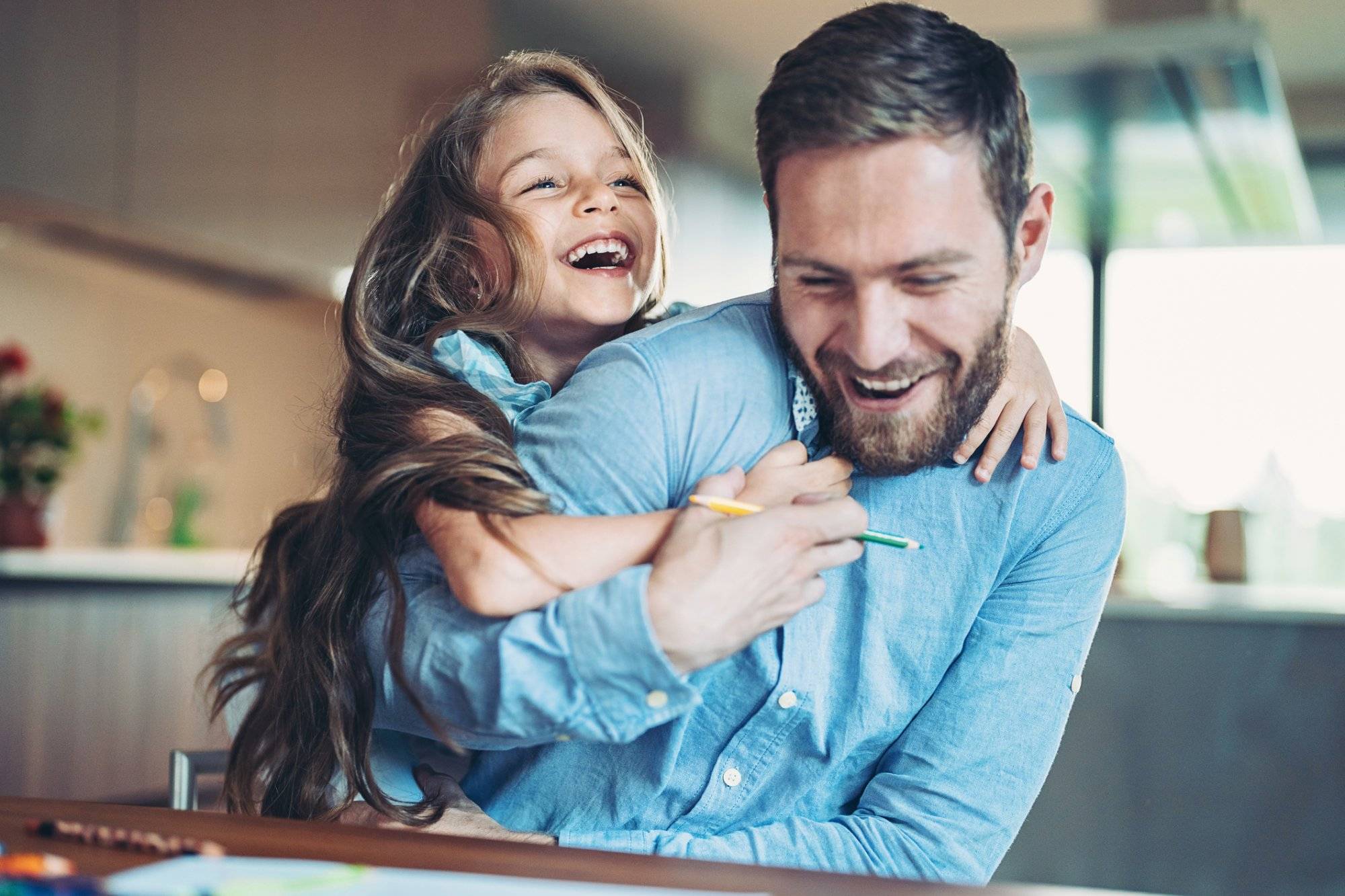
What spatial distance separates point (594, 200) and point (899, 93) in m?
0.56

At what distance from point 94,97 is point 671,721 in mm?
3186

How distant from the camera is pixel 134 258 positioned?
167 inches

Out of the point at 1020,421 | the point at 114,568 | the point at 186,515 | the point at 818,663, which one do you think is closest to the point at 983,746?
the point at 818,663

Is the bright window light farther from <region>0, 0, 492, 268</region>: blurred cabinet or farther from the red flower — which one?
the red flower

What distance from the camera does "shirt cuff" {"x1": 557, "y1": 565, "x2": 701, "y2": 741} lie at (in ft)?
3.13

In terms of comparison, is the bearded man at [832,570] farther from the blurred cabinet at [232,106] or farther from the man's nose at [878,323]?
the blurred cabinet at [232,106]

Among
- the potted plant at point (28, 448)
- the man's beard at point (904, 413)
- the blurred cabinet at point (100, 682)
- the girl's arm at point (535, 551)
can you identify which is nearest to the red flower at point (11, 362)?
the potted plant at point (28, 448)

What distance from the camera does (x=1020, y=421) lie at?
124 cm

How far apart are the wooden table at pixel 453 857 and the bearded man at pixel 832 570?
0.18m

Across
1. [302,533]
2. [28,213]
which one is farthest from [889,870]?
[28,213]

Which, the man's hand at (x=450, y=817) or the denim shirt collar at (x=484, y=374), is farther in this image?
the denim shirt collar at (x=484, y=374)

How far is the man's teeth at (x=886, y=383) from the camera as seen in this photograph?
111 centimetres

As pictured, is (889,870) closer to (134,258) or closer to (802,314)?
(802,314)

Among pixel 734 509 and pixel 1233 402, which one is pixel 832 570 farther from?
pixel 1233 402
